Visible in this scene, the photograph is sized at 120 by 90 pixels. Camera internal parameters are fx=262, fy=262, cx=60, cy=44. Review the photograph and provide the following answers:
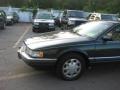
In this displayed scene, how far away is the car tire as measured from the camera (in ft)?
21.0

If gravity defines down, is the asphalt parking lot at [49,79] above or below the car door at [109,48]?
below

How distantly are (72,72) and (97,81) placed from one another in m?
0.67

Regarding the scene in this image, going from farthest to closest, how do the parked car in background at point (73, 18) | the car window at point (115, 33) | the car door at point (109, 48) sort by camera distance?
1. the parked car in background at point (73, 18)
2. the car window at point (115, 33)
3. the car door at point (109, 48)

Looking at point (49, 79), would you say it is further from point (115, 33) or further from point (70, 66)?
point (115, 33)

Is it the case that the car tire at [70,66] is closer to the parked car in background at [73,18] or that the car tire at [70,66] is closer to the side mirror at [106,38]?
the side mirror at [106,38]

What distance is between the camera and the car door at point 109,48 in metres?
6.66

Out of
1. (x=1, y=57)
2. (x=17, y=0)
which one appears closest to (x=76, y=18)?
(x=1, y=57)

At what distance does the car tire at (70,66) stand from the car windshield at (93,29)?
819mm

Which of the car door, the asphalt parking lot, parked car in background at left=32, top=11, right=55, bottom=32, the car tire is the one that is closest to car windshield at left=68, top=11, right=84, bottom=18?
parked car in background at left=32, top=11, right=55, bottom=32

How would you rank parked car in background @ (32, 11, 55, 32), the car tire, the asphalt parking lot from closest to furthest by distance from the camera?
the asphalt parking lot
the car tire
parked car in background @ (32, 11, 55, 32)

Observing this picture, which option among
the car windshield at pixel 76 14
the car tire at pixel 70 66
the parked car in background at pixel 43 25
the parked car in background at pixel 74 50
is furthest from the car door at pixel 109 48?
the car windshield at pixel 76 14

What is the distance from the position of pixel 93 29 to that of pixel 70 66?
1.44 meters

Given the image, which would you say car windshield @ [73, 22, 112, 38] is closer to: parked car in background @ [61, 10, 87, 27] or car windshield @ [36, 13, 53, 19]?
parked car in background @ [61, 10, 87, 27]

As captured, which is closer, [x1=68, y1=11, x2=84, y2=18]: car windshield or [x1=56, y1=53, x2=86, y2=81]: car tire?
[x1=56, y1=53, x2=86, y2=81]: car tire
